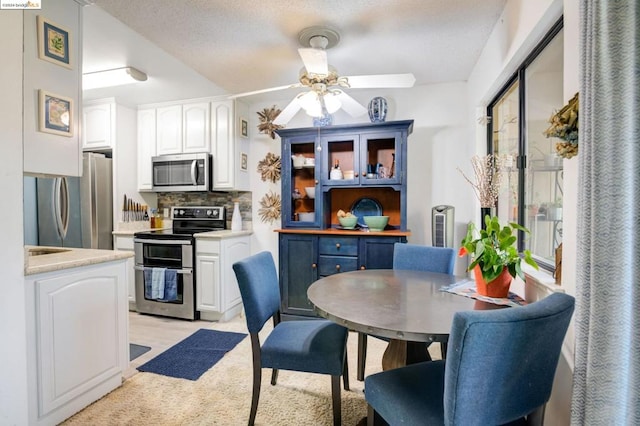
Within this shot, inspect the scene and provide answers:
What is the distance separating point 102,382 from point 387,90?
3.43 metres

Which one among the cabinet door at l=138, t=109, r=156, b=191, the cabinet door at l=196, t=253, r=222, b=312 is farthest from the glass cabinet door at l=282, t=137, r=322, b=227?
the cabinet door at l=138, t=109, r=156, b=191

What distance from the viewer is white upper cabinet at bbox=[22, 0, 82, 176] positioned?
1.61 m

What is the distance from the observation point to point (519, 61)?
1918 mm

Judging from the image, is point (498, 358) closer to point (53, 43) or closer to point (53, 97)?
point (53, 97)

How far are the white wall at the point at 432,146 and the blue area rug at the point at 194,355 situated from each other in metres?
2.10

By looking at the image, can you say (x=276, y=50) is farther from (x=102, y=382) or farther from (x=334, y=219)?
(x=102, y=382)

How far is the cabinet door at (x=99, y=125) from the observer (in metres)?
3.60

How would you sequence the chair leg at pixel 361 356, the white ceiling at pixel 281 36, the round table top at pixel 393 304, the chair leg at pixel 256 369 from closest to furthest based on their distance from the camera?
the round table top at pixel 393 304 → the chair leg at pixel 256 369 → the white ceiling at pixel 281 36 → the chair leg at pixel 361 356

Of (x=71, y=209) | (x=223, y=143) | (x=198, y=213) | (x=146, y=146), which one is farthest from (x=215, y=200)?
(x=71, y=209)

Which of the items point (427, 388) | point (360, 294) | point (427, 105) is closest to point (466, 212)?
point (427, 105)

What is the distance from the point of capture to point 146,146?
3.81 meters

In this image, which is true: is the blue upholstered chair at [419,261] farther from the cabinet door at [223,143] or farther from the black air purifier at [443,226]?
the cabinet door at [223,143]

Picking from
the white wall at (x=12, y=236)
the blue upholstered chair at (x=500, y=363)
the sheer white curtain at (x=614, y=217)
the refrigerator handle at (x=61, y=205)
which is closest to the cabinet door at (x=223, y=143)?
the refrigerator handle at (x=61, y=205)

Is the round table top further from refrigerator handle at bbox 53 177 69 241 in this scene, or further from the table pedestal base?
refrigerator handle at bbox 53 177 69 241
